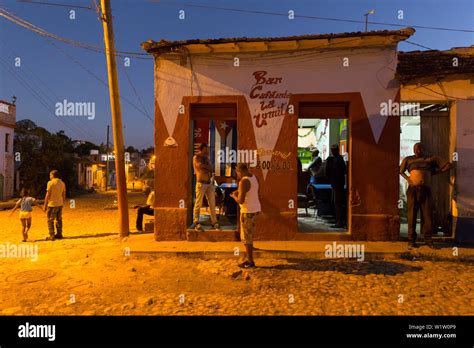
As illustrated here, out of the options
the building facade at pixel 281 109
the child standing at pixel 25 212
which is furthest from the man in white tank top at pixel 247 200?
the child standing at pixel 25 212

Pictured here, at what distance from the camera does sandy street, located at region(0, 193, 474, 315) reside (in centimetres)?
481

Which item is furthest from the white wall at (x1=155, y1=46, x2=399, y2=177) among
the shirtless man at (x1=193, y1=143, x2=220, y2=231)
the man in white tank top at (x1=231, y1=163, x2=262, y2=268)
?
the man in white tank top at (x1=231, y1=163, x2=262, y2=268)

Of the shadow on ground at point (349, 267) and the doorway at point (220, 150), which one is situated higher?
the doorway at point (220, 150)

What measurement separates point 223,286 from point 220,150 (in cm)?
647

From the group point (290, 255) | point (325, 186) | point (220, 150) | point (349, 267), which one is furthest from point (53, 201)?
point (349, 267)

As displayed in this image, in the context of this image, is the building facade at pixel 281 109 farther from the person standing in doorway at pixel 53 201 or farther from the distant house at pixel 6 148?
the distant house at pixel 6 148

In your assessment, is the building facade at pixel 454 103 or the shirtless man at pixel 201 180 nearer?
the building facade at pixel 454 103

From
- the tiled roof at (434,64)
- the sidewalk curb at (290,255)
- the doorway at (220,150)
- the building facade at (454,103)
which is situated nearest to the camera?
the sidewalk curb at (290,255)

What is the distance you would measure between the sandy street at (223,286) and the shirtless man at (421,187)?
76 centimetres

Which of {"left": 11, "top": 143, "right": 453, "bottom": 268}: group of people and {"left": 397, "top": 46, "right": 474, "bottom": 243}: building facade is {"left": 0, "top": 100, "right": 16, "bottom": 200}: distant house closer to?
{"left": 11, "top": 143, "right": 453, "bottom": 268}: group of people

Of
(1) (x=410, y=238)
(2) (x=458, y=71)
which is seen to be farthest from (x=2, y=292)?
(2) (x=458, y=71)

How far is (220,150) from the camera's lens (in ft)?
38.1

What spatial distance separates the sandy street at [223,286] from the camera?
4.81 metres

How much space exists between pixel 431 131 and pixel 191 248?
5.62 m
